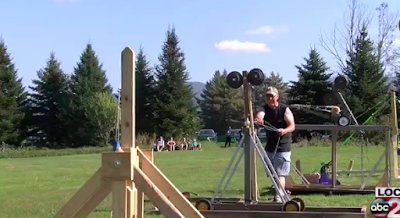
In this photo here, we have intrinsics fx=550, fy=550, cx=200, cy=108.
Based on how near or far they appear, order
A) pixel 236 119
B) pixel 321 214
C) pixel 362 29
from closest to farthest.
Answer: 1. pixel 321 214
2. pixel 362 29
3. pixel 236 119

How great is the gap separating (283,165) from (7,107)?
45.3 meters

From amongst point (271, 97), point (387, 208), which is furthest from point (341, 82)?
point (387, 208)

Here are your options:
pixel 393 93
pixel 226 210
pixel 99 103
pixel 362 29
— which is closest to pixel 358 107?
pixel 362 29

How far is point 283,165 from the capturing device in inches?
335

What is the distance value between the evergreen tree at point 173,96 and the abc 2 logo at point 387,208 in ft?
153

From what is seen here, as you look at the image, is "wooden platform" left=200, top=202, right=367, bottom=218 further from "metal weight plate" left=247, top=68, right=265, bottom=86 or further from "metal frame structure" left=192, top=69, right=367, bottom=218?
"metal weight plate" left=247, top=68, right=265, bottom=86

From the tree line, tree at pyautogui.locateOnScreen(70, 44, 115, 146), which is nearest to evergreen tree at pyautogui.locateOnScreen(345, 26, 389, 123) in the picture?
the tree line

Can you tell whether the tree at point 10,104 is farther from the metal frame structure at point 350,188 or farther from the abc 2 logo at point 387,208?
the abc 2 logo at point 387,208

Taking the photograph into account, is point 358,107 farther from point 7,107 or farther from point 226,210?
point 226,210

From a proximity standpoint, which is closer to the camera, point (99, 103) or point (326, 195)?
point (326, 195)

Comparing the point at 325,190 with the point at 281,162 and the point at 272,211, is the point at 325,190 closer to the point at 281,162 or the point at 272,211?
the point at 281,162

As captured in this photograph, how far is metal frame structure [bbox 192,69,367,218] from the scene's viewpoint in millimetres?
7141

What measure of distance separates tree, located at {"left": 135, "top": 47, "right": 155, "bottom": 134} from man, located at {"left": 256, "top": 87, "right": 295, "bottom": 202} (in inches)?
1791

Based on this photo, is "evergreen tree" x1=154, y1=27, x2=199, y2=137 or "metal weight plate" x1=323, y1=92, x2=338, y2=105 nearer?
"metal weight plate" x1=323, y1=92, x2=338, y2=105
